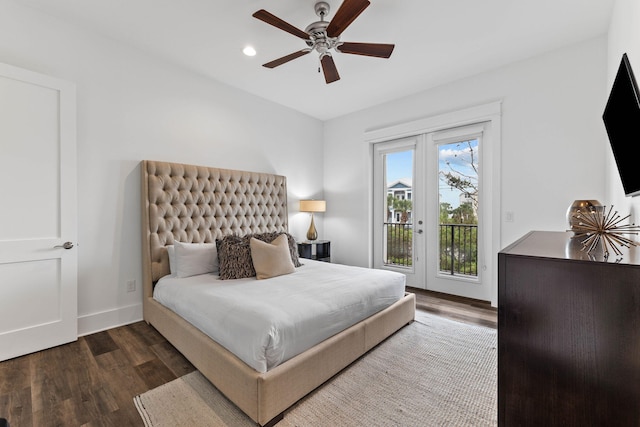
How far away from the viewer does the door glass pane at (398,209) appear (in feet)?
13.8

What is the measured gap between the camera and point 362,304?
2225mm

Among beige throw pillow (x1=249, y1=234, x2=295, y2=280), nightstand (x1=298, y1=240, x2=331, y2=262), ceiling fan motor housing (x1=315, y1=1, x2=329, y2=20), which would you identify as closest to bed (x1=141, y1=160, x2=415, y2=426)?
nightstand (x1=298, y1=240, x2=331, y2=262)

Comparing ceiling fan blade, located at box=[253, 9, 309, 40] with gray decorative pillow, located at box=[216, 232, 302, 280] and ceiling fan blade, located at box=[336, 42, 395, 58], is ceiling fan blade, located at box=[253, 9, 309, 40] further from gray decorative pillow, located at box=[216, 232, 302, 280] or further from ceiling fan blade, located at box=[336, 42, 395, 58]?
gray decorative pillow, located at box=[216, 232, 302, 280]

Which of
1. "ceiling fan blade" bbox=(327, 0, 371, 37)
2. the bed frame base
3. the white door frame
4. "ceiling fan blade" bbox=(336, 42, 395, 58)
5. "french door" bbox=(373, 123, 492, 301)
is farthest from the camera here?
"french door" bbox=(373, 123, 492, 301)

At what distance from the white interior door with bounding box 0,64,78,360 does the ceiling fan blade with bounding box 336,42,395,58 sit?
2335 millimetres

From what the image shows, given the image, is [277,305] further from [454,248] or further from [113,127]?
[454,248]

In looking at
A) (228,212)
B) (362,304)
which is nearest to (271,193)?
(228,212)

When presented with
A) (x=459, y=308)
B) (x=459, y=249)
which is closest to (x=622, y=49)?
(x=459, y=249)

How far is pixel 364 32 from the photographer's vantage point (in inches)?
102

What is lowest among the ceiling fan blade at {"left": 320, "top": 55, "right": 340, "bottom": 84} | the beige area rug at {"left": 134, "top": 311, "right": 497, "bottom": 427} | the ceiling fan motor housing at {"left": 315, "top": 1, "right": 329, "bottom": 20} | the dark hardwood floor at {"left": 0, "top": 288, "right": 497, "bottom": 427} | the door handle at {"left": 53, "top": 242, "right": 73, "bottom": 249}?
the beige area rug at {"left": 134, "top": 311, "right": 497, "bottom": 427}

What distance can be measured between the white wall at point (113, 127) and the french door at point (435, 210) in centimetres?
253

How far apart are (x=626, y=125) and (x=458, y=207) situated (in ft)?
7.68

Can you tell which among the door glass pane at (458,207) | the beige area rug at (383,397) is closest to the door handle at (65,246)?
the beige area rug at (383,397)

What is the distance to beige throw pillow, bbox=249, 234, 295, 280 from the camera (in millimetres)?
2668
